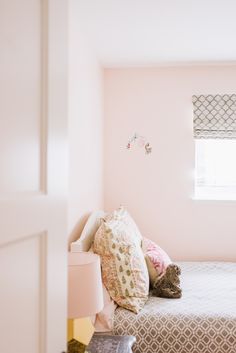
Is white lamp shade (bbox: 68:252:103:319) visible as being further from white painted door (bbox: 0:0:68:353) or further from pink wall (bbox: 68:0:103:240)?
pink wall (bbox: 68:0:103:240)

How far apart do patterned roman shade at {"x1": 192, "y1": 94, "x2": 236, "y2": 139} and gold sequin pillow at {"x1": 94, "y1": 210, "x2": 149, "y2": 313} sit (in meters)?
1.68

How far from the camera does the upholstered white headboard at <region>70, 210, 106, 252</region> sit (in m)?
2.11

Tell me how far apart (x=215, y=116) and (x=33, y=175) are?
9.57 feet

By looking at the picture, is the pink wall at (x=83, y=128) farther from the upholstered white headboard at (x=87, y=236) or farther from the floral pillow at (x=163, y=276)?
the floral pillow at (x=163, y=276)

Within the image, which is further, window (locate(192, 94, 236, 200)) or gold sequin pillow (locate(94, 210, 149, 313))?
window (locate(192, 94, 236, 200))

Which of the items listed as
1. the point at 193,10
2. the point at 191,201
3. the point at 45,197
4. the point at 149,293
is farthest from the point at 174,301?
the point at 193,10

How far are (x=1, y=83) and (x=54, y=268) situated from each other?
0.51 m

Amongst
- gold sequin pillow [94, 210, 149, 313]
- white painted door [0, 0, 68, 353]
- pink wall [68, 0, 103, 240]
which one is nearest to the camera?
white painted door [0, 0, 68, 353]

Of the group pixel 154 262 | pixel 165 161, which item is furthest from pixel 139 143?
pixel 154 262

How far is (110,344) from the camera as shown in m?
1.85

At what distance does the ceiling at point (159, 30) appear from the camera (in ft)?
7.53

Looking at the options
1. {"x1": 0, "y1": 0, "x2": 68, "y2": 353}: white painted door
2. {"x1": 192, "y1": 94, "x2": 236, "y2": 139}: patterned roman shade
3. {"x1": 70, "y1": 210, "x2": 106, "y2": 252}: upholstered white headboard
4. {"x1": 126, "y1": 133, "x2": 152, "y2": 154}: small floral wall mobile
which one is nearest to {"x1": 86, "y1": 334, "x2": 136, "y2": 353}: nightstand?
{"x1": 70, "y1": 210, "x2": 106, "y2": 252}: upholstered white headboard

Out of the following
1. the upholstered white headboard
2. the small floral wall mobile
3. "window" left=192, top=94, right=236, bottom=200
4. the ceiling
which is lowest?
the upholstered white headboard

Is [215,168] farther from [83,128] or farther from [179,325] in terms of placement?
[179,325]
